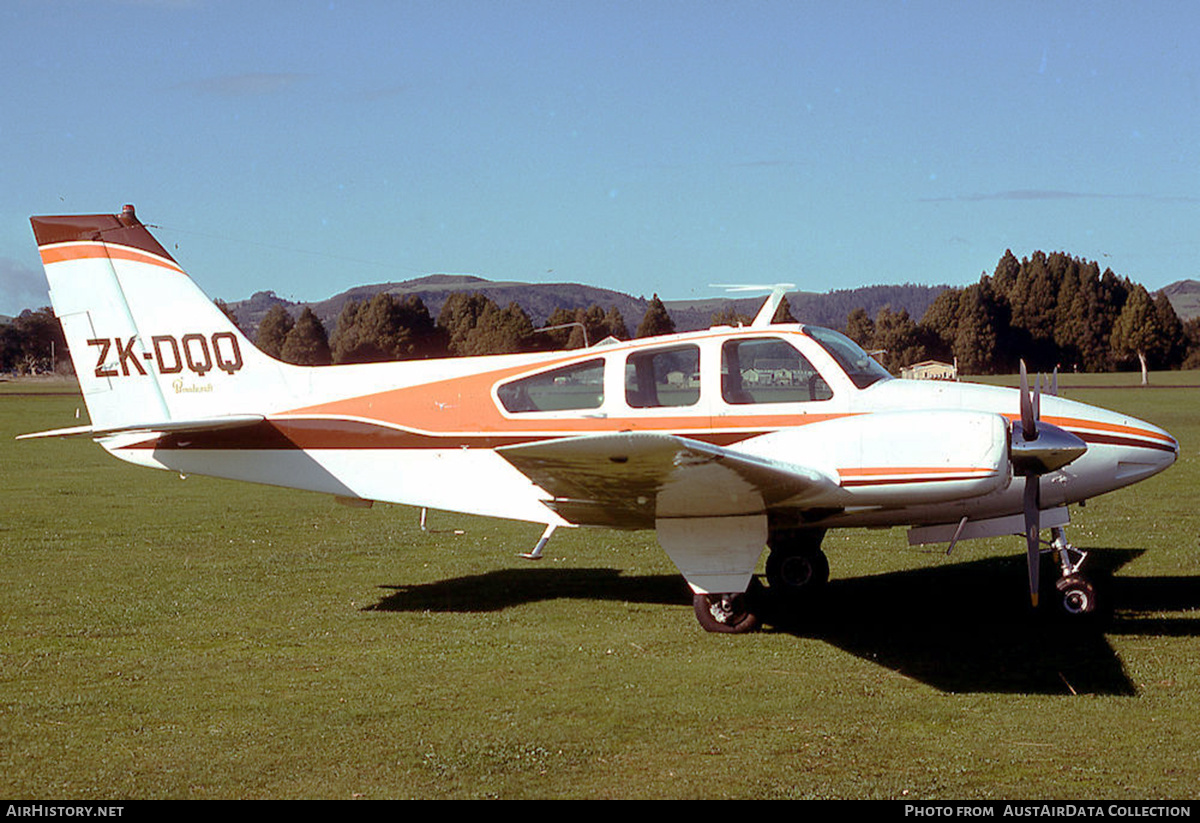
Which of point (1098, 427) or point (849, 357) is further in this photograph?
point (849, 357)

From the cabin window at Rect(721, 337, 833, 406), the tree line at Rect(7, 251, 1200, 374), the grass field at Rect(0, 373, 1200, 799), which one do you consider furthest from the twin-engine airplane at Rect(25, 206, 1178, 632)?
the tree line at Rect(7, 251, 1200, 374)

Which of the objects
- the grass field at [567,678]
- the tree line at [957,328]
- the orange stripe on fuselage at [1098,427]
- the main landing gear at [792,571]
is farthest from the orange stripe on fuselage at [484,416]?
the tree line at [957,328]

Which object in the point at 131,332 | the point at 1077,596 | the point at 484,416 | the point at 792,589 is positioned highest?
the point at 131,332

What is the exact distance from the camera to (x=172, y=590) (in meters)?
10.6

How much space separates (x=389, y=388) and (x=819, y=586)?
4.37 m

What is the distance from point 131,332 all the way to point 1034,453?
807 cm

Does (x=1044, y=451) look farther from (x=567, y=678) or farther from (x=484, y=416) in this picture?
(x=484, y=416)

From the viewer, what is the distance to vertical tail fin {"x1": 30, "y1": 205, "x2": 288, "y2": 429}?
1024 cm

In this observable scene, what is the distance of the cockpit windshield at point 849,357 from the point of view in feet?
28.9

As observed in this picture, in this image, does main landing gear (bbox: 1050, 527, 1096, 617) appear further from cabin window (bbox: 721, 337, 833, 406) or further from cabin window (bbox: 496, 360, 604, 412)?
cabin window (bbox: 496, 360, 604, 412)

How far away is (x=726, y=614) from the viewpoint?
8.82 m

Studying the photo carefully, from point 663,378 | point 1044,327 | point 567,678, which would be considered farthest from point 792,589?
point 1044,327

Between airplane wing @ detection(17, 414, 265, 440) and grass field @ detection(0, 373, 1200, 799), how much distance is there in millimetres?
1617
